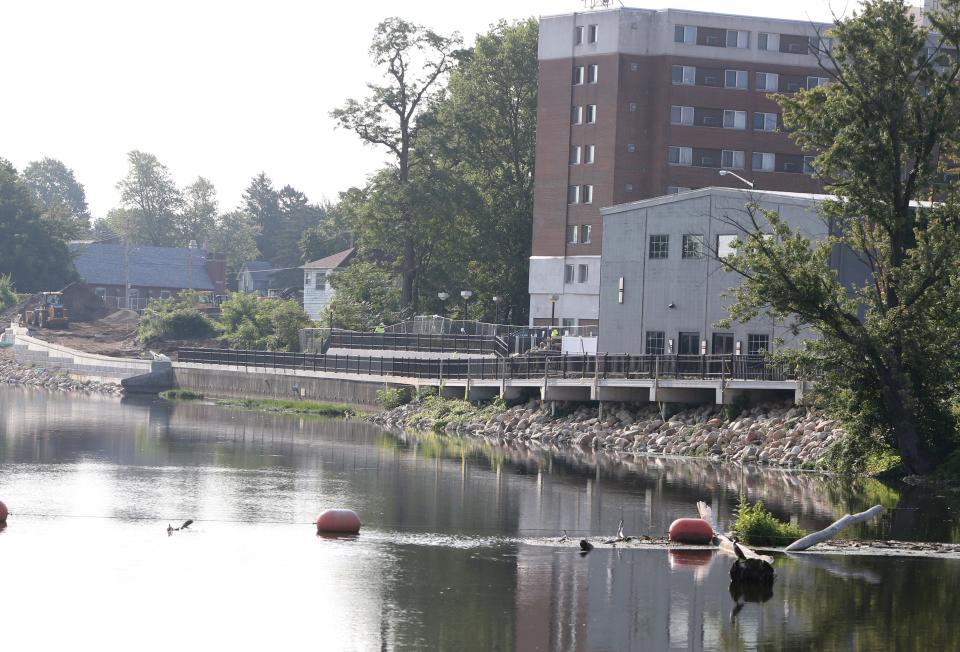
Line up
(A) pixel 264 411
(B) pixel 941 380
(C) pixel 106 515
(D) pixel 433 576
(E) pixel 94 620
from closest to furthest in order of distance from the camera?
1. (E) pixel 94 620
2. (D) pixel 433 576
3. (C) pixel 106 515
4. (B) pixel 941 380
5. (A) pixel 264 411

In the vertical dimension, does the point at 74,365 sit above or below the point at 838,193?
below

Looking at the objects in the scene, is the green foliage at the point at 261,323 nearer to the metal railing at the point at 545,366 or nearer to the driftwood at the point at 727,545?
the metal railing at the point at 545,366

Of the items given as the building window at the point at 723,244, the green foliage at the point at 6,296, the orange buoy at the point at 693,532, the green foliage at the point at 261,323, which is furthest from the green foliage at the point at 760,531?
the green foliage at the point at 6,296

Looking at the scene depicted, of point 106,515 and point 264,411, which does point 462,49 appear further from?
point 106,515

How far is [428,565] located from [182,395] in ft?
214

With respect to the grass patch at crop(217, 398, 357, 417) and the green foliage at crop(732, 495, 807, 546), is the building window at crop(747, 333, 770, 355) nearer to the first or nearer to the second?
the grass patch at crop(217, 398, 357, 417)

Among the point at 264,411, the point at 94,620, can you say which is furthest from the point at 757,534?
A: the point at 264,411

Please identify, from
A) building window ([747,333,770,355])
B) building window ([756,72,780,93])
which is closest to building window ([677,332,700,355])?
building window ([747,333,770,355])

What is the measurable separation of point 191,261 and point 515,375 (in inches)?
4131

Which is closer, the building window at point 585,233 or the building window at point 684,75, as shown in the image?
the building window at point 684,75

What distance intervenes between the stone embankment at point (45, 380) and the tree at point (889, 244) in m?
63.2

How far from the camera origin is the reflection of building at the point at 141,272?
508ft

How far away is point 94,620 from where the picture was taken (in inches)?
827

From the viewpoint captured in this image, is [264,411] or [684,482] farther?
[264,411]
